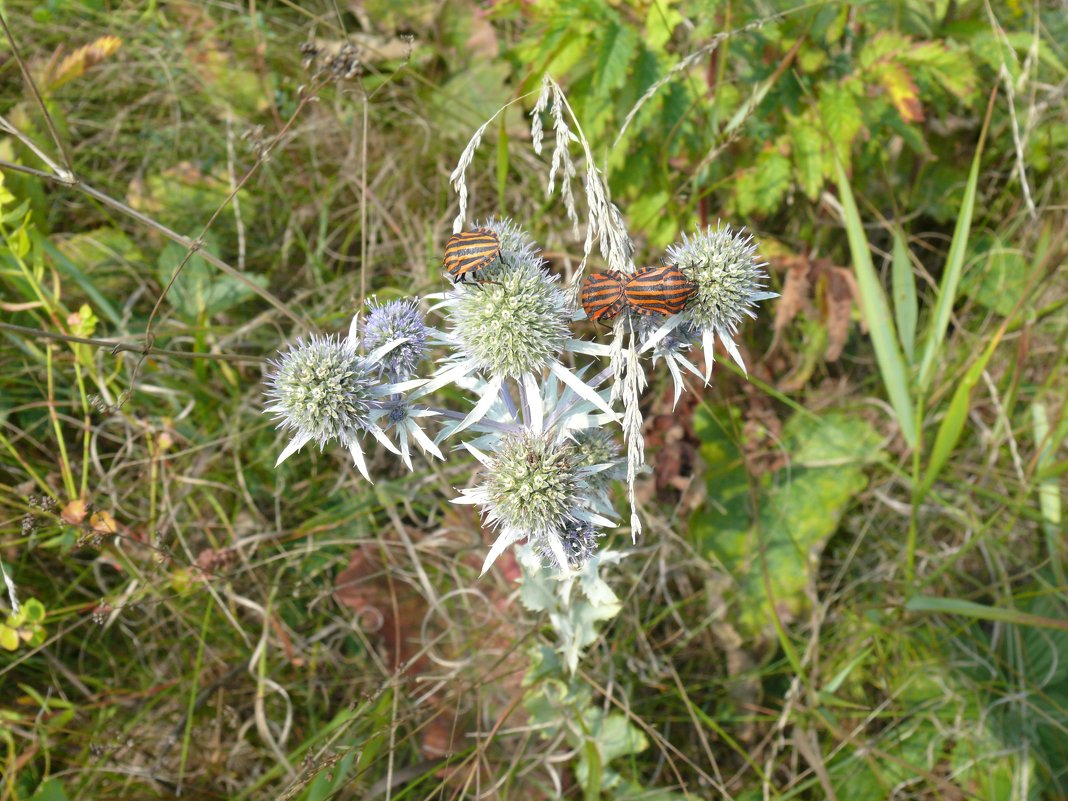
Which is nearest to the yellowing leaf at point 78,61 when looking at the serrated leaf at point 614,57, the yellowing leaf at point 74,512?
the yellowing leaf at point 74,512

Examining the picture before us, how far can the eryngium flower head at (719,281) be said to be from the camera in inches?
94.3

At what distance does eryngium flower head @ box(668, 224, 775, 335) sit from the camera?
239 centimetres

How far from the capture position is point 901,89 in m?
3.57

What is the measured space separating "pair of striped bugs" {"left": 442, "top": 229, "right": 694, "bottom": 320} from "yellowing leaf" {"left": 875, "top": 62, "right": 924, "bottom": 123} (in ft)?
6.83

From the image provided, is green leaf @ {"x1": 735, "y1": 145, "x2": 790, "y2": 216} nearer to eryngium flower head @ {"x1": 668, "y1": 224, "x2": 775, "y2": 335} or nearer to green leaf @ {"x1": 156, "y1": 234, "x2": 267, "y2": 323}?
eryngium flower head @ {"x1": 668, "y1": 224, "x2": 775, "y2": 335}

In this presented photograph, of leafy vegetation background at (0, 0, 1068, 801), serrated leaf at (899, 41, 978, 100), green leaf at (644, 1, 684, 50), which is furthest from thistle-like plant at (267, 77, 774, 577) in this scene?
serrated leaf at (899, 41, 978, 100)

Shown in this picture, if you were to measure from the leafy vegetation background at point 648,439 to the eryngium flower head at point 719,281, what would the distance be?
3.49 ft

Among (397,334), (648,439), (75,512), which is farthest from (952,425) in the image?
(75,512)

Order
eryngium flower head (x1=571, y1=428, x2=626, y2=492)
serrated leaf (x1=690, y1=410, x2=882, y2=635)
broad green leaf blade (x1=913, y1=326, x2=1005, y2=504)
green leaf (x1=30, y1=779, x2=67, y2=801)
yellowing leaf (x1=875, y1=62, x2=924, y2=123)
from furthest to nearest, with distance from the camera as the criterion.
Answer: serrated leaf (x1=690, y1=410, x2=882, y2=635)
yellowing leaf (x1=875, y1=62, x2=924, y2=123)
broad green leaf blade (x1=913, y1=326, x2=1005, y2=504)
green leaf (x1=30, y1=779, x2=67, y2=801)
eryngium flower head (x1=571, y1=428, x2=626, y2=492)

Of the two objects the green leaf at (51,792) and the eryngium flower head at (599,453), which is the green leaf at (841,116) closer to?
the eryngium flower head at (599,453)

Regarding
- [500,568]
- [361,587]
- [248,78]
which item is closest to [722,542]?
[500,568]

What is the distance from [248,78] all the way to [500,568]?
321cm

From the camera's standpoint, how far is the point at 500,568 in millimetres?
3814

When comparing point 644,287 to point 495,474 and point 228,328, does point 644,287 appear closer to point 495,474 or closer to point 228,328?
point 495,474
